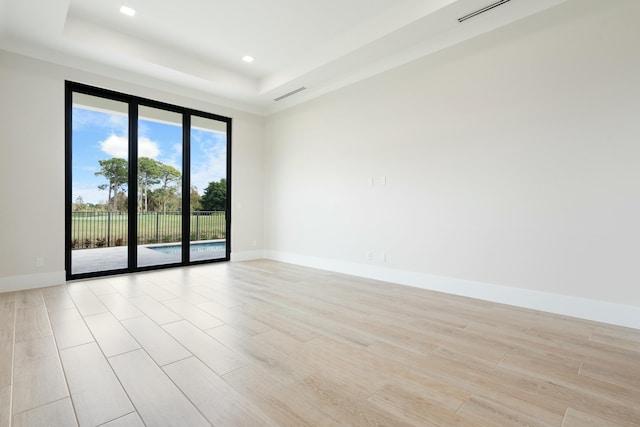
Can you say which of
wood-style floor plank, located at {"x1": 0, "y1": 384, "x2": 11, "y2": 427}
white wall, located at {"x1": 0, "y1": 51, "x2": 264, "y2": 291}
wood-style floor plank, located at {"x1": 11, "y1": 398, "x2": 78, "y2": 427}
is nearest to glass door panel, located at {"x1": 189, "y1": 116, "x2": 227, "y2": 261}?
white wall, located at {"x1": 0, "y1": 51, "x2": 264, "y2": 291}

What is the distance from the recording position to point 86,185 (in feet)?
14.2

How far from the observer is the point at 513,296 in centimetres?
326

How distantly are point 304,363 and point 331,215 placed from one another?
3329mm

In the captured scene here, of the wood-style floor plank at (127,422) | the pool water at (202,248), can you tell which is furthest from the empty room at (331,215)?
the pool water at (202,248)

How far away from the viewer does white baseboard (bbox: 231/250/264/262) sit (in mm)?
5863

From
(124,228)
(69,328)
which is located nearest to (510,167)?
(69,328)

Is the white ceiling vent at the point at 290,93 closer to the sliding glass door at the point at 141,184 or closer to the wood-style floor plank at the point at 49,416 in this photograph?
the sliding glass door at the point at 141,184

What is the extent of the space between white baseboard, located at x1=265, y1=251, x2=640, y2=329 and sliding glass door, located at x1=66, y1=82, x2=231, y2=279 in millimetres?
2680

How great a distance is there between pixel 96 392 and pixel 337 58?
4.10 m

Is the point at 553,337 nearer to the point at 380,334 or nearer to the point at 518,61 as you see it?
the point at 380,334

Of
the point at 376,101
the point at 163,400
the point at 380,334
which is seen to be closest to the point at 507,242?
the point at 380,334

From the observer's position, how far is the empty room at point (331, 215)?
1.75 m

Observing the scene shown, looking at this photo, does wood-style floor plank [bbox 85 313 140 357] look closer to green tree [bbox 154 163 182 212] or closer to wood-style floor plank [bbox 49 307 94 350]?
wood-style floor plank [bbox 49 307 94 350]

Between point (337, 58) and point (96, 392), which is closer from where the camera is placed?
point (96, 392)
